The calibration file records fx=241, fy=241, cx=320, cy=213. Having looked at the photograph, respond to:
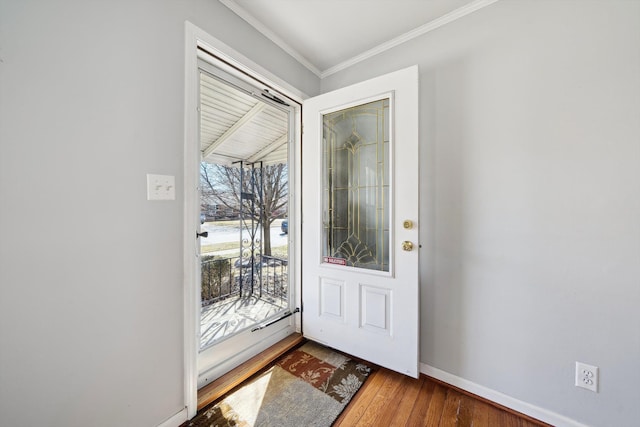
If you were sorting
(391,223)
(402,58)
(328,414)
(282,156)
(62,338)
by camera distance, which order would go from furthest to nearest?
(282,156) < (402,58) < (391,223) < (328,414) < (62,338)

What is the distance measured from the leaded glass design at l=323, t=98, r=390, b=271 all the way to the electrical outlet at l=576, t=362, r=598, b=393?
Result: 1.08m

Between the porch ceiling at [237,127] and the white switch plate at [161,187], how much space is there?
0.49 m

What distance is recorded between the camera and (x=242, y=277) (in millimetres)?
2098

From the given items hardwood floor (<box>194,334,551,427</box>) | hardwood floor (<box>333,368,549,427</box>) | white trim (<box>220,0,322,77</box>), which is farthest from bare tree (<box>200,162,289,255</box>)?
hardwood floor (<box>333,368,549,427</box>)

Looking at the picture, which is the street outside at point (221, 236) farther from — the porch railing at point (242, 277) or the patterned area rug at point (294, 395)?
the patterned area rug at point (294, 395)

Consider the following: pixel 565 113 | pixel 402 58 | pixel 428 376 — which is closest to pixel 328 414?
pixel 428 376

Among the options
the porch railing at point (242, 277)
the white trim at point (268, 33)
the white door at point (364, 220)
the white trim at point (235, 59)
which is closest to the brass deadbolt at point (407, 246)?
the white door at point (364, 220)

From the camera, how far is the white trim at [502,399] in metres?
1.31

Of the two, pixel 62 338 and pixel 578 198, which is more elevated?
pixel 578 198

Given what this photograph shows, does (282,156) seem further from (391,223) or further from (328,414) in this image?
(328,414)

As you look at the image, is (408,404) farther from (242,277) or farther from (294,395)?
(242,277)

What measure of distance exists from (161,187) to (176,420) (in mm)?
1261

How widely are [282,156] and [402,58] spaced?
4.09 ft

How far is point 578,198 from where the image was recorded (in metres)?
1.26
